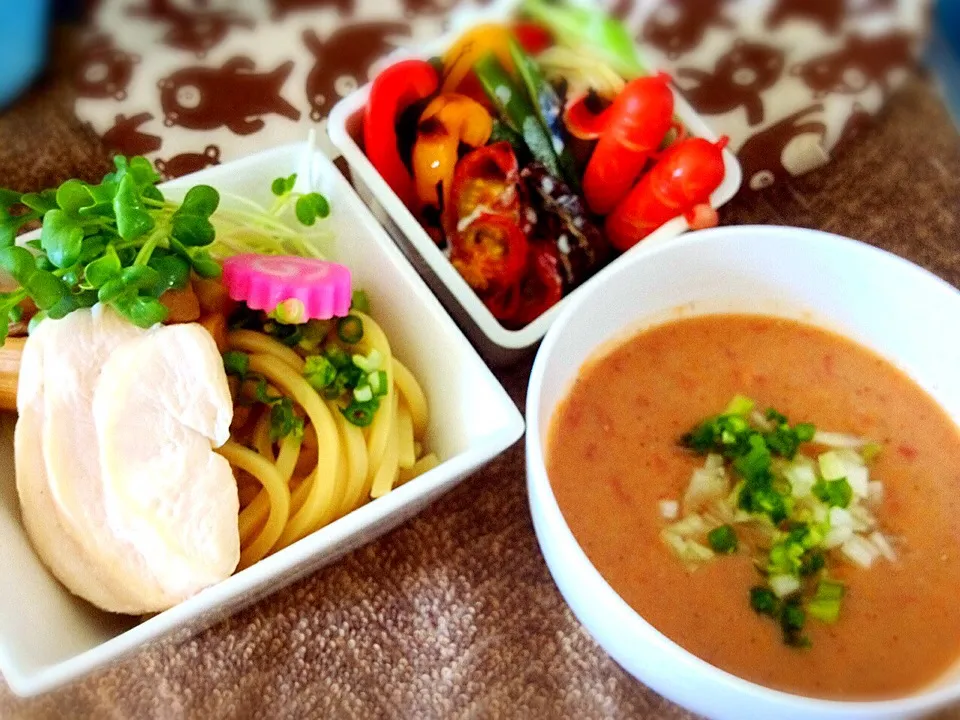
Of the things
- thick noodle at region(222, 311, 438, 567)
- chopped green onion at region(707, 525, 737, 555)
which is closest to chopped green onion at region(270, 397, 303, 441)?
thick noodle at region(222, 311, 438, 567)

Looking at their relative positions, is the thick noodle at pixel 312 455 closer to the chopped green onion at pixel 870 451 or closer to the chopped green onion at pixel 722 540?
the chopped green onion at pixel 722 540

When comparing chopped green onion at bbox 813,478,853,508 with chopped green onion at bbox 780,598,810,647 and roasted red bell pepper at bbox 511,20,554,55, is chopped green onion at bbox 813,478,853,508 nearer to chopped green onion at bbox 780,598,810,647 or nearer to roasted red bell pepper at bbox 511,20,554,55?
chopped green onion at bbox 780,598,810,647

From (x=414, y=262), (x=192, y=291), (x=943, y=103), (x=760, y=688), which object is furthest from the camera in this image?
(x=943, y=103)

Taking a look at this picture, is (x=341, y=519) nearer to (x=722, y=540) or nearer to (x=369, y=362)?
(x=369, y=362)

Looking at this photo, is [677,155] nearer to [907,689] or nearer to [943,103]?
[943,103]

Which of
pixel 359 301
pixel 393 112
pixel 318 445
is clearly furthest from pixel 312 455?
pixel 393 112

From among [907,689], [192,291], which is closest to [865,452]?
[907,689]

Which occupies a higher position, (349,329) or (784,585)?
(349,329)
